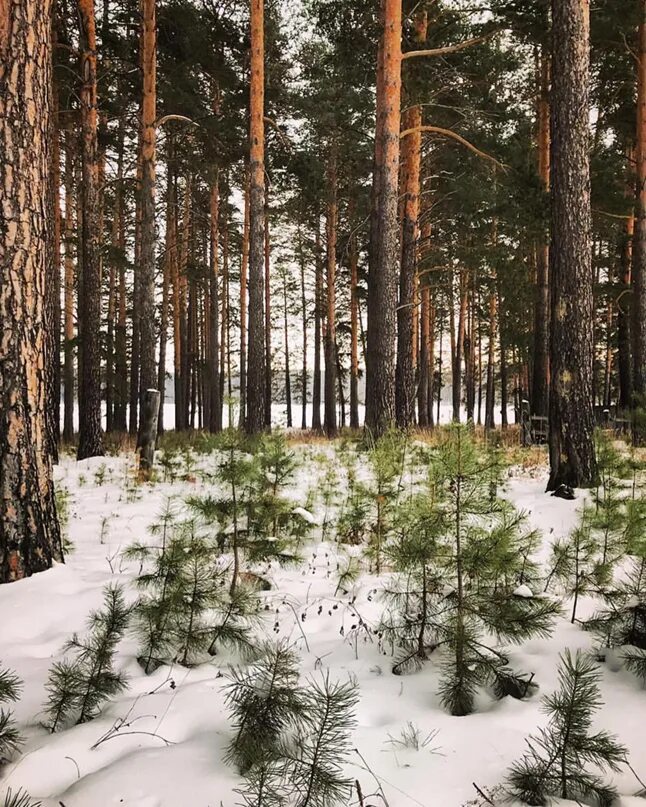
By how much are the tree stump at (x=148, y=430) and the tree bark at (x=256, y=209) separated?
9.01ft

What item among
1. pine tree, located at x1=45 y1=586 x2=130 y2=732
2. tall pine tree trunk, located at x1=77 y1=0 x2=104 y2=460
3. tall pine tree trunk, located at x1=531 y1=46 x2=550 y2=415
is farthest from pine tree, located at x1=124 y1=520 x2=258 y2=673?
tall pine tree trunk, located at x1=531 y1=46 x2=550 y2=415

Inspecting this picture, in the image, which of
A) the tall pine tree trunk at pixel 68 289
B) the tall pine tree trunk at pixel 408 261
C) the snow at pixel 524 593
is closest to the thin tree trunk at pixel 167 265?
the tall pine tree trunk at pixel 68 289

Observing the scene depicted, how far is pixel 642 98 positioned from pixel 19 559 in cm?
1404

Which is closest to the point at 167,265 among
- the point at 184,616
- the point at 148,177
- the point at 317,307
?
the point at 317,307

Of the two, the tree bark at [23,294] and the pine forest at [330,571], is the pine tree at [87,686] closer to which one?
the pine forest at [330,571]

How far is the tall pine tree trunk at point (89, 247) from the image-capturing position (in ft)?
28.8

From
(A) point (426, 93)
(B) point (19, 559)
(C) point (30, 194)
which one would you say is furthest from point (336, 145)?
(B) point (19, 559)

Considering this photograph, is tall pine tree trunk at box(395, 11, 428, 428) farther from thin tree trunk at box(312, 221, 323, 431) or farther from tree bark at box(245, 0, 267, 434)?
thin tree trunk at box(312, 221, 323, 431)

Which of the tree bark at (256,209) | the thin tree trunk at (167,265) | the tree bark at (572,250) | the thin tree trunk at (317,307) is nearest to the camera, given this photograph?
the tree bark at (572,250)

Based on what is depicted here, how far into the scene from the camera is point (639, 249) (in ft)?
34.7

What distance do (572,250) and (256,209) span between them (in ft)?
22.6

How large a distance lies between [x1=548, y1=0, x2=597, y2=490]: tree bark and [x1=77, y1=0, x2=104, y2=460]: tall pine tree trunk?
7921 mm

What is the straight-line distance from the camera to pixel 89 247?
9.38m

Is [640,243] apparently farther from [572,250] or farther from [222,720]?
[222,720]
